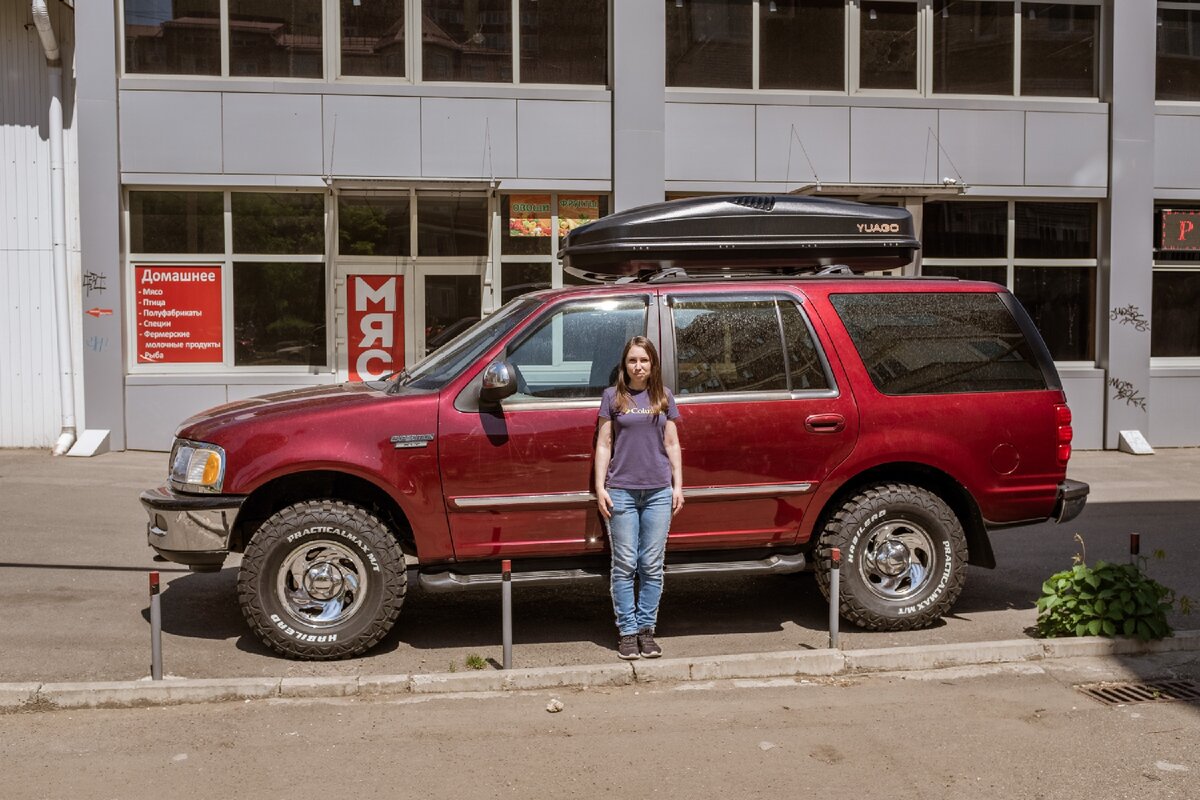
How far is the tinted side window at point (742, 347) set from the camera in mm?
7176

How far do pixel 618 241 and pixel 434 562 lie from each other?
2.36 m

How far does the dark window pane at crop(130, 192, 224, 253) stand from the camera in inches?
596

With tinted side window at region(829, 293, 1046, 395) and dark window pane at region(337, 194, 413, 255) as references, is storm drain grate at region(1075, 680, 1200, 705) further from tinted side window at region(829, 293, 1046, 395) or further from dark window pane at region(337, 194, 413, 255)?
dark window pane at region(337, 194, 413, 255)

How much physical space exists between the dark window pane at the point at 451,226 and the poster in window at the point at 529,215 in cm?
37

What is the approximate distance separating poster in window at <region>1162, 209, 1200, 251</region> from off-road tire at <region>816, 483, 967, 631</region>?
37.6 ft

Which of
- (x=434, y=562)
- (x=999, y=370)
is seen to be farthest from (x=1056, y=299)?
(x=434, y=562)

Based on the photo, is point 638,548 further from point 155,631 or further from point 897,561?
point 155,631

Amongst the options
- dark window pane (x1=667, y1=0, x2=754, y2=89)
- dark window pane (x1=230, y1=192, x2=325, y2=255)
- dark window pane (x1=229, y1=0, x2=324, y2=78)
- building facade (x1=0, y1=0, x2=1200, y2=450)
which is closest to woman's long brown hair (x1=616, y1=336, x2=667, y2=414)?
building facade (x1=0, y1=0, x2=1200, y2=450)

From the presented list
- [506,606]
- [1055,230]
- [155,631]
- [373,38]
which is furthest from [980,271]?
[155,631]

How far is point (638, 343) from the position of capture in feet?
21.9

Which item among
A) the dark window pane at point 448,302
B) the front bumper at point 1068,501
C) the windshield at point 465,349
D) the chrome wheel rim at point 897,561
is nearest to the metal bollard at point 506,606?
the windshield at point 465,349

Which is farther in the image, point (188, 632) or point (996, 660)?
point (188, 632)

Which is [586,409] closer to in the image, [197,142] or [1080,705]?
[1080,705]

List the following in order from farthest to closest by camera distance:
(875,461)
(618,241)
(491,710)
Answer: (618,241) < (875,461) < (491,710)
